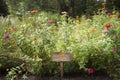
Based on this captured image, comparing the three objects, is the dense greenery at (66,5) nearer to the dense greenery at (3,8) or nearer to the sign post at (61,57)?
the dense greenery at (3,8)

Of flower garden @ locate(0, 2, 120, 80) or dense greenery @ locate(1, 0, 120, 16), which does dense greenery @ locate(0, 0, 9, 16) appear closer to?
dense greenery @ locate(1, 0, 120, 16)

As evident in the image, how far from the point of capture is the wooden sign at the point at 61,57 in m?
4.03

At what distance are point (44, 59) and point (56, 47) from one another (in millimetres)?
263

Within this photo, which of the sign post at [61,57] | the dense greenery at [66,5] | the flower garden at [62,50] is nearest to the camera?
the sign post at [61,57]

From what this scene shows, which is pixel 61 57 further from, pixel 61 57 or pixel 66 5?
pixel 66 5

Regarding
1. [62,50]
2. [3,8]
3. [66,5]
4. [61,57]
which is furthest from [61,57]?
[3,8]

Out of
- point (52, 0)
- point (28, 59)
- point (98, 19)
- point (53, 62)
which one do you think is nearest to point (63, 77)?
point (53, 62)

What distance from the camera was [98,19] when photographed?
5.51 metres

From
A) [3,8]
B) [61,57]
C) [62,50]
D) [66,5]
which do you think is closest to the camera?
[61,57]

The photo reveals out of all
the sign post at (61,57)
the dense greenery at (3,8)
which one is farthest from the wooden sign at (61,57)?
the dense greenery at (3,8)

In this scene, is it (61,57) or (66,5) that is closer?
(61,57)

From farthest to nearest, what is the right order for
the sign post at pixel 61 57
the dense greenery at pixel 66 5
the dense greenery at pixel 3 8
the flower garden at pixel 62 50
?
the dense greenery at pixel 3 8 < the dense greenery at pixel 66 5 < the flower garden at pixel 62 50 < the sign post at pixel 61 57

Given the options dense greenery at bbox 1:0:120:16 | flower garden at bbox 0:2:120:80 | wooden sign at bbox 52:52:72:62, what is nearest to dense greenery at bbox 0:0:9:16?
dense greenery at bbox 1:0:120:16

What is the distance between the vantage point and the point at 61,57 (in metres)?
4.05
